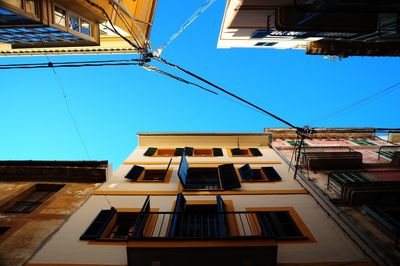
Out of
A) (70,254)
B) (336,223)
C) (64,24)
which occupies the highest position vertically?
(64,24)

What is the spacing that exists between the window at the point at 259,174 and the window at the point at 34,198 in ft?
27.3

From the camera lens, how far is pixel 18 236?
830 centimetres

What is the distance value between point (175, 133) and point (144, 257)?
38.8ft

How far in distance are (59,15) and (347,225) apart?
13903 mm

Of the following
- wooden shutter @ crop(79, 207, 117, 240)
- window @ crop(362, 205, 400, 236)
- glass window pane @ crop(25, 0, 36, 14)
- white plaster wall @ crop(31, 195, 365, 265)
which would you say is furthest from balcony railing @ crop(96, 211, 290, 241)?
glass window pane @ crop(25, 0, 36, 14)

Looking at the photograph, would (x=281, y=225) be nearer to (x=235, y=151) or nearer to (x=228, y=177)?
(x=228, y=177)

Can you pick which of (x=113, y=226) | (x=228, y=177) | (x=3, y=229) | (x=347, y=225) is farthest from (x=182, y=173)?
(x=3, y=229)

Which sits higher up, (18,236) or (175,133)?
(175,133)

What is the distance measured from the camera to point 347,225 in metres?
8.31

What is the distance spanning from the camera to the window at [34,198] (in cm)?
1041

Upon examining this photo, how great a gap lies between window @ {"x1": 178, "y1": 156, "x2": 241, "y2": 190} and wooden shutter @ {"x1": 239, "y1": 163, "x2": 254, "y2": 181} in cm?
47

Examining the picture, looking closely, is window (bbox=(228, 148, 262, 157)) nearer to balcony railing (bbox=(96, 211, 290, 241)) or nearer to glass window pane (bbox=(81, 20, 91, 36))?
balcony railing (bbox=(96, 211, 290, 241))

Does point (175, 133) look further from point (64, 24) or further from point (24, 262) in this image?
point (24, 262)

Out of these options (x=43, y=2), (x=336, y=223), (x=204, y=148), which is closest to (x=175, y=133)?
(x=204, y=148)
